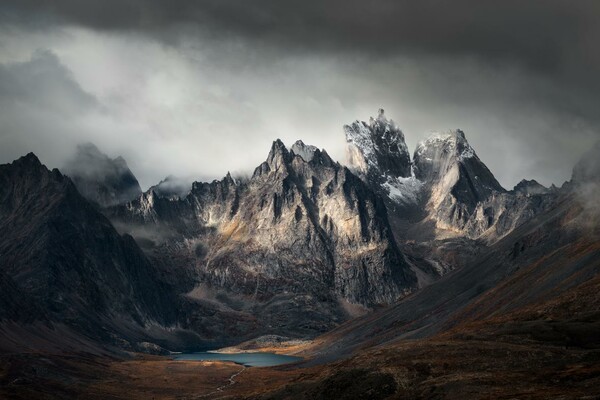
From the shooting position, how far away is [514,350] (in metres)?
135

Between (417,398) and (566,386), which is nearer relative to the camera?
(566,386)

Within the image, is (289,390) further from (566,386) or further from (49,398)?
(49,398)

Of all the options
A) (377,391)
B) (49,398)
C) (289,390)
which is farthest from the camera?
(49,398)

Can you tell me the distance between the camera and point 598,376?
103m

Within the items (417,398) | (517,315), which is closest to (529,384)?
(417,398)

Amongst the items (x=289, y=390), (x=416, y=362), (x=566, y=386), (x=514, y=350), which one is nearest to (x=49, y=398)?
(x=289, y=390)

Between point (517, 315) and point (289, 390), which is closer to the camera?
point (289, 390)

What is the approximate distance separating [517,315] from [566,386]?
8549 cm

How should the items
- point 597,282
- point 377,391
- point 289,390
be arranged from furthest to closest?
point 597,282, point 289,390, point 377,391

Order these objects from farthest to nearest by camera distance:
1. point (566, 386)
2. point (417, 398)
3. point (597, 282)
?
point (597, 282), point (417, 398), point (566, 386)

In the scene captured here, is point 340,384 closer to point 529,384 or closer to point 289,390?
point 289,390

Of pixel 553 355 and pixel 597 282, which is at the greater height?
pixel 597 282

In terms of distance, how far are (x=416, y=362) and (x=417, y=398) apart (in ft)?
72.3

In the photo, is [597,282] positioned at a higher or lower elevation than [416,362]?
higher
